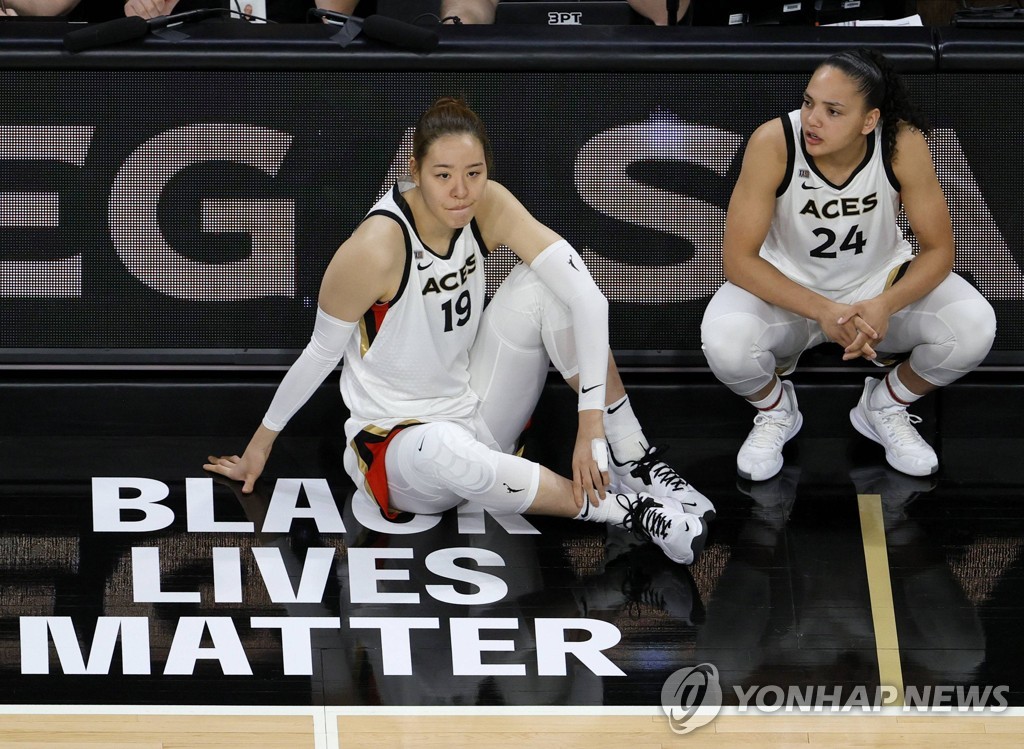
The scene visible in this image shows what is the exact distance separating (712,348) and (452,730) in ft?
4.41

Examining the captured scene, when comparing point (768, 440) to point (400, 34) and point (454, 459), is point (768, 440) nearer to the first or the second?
point (454, 459)

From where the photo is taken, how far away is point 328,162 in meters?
3.96

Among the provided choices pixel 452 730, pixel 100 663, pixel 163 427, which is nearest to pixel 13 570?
pixel 100 663

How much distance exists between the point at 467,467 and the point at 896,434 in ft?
4.21

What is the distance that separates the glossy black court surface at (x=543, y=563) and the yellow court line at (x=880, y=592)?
0.07 feet

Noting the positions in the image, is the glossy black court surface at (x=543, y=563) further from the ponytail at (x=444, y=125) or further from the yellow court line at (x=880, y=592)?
the ponytail at (x=444, y=125)

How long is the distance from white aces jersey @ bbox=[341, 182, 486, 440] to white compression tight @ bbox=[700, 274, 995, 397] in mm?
677

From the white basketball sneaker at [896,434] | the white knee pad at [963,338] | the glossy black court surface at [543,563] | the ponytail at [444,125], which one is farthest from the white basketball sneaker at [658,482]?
the ponytail at [444,125]

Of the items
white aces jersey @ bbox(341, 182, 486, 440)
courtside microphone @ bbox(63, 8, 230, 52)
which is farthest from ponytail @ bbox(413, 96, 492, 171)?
courtside microphone @ bbox(63, 8, 230, 52)

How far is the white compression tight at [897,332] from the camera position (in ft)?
12.1

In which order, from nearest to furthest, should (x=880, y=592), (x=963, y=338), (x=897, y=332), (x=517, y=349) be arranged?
1. (x=880, y=592)
2. (x=517, y=349)
3. (x=963, y=338)
4. (x=897, y=332)

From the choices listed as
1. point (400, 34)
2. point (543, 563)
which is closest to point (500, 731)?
point (543, 563)

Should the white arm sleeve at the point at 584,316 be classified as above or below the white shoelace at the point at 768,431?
above

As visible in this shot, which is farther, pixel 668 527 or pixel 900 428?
pixel 900 428
